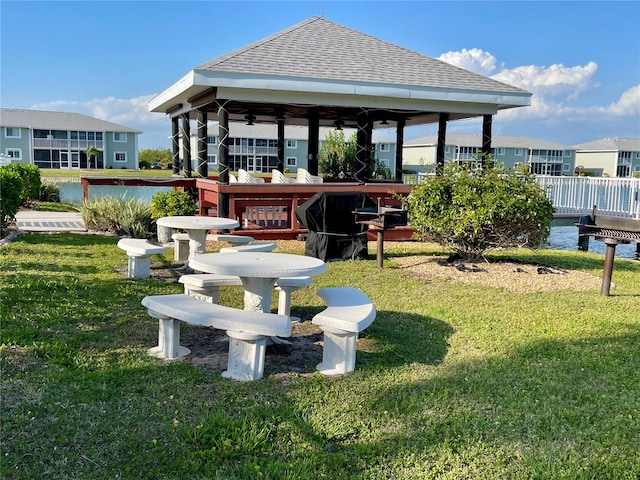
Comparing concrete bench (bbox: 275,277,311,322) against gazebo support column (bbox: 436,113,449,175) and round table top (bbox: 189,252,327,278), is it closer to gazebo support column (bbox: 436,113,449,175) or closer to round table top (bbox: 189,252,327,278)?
round table top (bbox: 189,252,327,278)

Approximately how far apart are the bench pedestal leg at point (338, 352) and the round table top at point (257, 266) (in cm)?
55

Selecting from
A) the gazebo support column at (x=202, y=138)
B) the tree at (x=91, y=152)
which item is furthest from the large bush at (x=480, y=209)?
the tree at (x=91, y=152)

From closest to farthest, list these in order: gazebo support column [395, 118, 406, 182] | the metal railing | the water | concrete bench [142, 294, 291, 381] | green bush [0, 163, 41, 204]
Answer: concrete bench [142, 294, 291, 381]
the water
the metal railing
gazebo support column [395, 118, 406, 182]
green bush [0, 163, 41, 204]

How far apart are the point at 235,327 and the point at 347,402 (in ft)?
2.98

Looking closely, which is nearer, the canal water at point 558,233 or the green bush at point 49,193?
the canal water at point 558,233

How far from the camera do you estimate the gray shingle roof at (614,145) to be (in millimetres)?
64244

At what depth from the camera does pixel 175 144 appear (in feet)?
54.6

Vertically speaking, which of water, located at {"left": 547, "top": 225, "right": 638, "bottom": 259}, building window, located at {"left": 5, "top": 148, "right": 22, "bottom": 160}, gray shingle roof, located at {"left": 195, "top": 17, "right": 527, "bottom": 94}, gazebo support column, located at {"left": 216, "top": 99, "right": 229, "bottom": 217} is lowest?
water, located at {"left": 547, "top": 225, "right": 638, "bottom": 259}

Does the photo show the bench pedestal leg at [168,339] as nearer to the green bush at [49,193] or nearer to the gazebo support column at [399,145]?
the gazebo support column at [399,145]

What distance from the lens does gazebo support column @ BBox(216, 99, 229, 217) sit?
35.0ft

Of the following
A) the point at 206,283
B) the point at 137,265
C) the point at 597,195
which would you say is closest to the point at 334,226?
the point at 137,265

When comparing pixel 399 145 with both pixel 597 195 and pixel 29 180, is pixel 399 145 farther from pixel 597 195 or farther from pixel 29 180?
pixel 29 180

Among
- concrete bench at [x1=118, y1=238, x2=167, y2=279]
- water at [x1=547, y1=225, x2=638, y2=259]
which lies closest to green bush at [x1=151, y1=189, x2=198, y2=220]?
concrete bench at [x1=118, y1=238, x2=167, y2=279]

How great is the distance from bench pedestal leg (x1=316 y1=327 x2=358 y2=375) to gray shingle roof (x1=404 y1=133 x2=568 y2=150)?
47.5 metres
